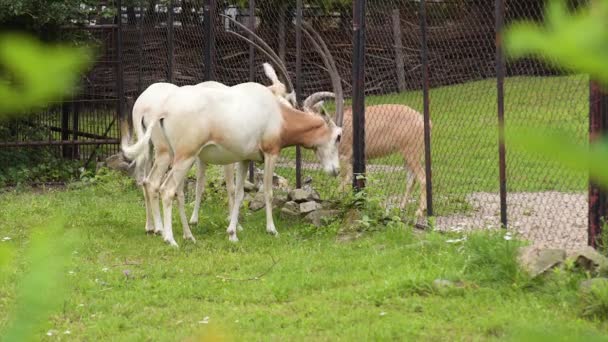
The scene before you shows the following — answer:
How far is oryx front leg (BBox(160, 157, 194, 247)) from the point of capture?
8703 mm

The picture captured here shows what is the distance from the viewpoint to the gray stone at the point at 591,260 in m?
5.96

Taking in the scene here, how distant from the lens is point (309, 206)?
9500mm

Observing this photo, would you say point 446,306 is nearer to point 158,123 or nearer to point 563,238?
point 563,238

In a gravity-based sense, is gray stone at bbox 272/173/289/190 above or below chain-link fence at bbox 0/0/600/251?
below

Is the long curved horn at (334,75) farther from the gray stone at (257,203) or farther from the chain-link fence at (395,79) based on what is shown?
the gray stone at (257,203)

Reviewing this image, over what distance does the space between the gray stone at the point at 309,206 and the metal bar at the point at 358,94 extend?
40 cm

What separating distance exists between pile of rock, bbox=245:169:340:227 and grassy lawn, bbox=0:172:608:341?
228 mm

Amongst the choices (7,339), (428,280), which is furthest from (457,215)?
(7,339)

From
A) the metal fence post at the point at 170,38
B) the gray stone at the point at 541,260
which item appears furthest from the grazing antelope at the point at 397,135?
the gray stone at the point at 541,260

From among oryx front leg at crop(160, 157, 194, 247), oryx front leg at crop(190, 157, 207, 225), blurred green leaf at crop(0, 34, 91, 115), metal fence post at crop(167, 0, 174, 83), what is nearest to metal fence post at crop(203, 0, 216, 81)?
metal fence post at crop(167, 0, 174, 83)

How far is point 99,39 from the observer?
13883mm

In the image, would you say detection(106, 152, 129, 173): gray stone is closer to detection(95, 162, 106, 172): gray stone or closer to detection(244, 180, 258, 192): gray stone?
detection(95, 162, 106, 172): gray stone

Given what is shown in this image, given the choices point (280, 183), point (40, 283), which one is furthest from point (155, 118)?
point (40, 283)

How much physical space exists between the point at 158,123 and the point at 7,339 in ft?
26.9
